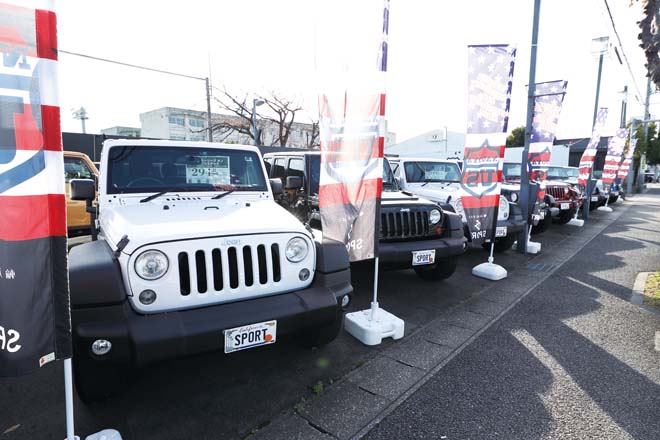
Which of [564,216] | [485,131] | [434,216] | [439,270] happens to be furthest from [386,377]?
[564,216]

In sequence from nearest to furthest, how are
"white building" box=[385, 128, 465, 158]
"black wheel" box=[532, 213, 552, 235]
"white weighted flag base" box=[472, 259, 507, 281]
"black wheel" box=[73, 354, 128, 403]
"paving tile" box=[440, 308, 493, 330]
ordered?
"black wheel" box=[73, 354, 128, 403], "paving tile" box=[440, 308, 493, 330], "white weighted flag base" box=[472, 259, 507, 281], "black wheel" box=[532, 213, 552, 235], "white building" box=[385, 128, 465, 158]

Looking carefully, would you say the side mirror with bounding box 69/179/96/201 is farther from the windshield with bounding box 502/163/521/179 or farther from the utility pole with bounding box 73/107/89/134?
the utility pole with bounding box 73/107/89/134

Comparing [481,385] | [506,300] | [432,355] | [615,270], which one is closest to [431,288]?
[506,300]

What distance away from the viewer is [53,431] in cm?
227

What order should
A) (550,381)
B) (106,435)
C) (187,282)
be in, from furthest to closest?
1. (550,381)
2. (187,282)
3. (106,435)

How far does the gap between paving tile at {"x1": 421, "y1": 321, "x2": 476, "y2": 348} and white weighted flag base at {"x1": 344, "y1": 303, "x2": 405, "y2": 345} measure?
32cm

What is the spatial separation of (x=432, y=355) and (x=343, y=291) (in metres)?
1.11

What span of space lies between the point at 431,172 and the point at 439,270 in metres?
2.46

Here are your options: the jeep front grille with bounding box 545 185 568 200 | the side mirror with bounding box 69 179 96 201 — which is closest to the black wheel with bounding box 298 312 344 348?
the side mirror with bounding box 69 179 96 201

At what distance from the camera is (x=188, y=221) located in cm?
261

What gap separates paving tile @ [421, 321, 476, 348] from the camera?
11.5 feet

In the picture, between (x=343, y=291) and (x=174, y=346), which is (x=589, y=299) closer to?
(x=343, y=291)

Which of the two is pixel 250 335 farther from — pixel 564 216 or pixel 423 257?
pixel 564 216

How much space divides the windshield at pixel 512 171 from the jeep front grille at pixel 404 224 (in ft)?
23.1
